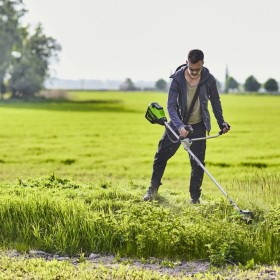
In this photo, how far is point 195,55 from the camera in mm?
7742

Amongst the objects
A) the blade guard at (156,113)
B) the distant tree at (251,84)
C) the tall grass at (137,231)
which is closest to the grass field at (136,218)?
the tall grass at (137,231)

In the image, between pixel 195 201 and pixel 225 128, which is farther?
pixel 195 201

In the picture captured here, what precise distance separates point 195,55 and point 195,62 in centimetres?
10

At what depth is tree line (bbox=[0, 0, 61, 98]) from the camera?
54.6 meters

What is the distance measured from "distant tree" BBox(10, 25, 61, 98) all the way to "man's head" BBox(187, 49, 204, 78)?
49612mm

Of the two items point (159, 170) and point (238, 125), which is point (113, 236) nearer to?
point (159, 170)

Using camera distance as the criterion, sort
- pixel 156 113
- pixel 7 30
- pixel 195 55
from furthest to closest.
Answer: pixel 7 30 < pixel 156 113 < pixel 195 55

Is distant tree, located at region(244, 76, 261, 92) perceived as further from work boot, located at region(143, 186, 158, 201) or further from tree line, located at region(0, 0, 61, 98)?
work boot, located at region(143, 186, 158, 201)

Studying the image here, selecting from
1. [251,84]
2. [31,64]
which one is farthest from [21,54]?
[251,84]

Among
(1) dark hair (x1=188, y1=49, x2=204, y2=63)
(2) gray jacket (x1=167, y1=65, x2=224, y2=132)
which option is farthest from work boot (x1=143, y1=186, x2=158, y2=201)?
→ (1) dark hair (x1=188, y1=49, x2=204, y2=63)

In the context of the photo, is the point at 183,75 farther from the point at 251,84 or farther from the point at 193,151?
the point at 251,84

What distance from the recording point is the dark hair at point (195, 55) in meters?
7.73

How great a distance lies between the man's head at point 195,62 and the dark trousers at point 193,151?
838 millimetres

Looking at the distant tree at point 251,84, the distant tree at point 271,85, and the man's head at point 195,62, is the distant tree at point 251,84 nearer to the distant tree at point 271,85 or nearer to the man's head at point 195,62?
A: the distant tree at point 271,85
